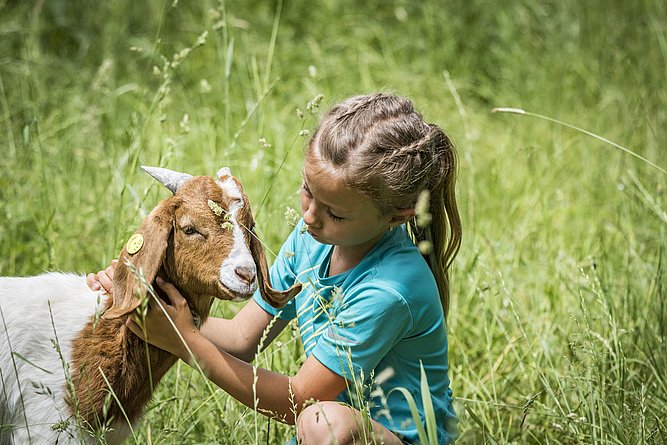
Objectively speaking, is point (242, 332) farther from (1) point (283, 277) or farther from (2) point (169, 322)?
(2) point (169, 322)

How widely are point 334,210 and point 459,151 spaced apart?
239 centimetres

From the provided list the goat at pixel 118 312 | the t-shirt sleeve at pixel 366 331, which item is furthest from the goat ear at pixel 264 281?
the t-shirt sleeve at pixel 366 331

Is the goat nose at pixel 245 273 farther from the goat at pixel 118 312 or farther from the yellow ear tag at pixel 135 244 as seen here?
the yellow ear tag at pixel 135 244

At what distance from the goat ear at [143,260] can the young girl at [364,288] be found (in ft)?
0.29

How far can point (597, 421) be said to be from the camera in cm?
268

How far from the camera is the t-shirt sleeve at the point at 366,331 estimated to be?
7.38 ft

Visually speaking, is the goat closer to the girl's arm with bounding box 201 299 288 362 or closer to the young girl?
the young girl

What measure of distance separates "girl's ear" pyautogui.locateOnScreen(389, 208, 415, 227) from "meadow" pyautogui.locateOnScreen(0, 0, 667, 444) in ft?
1.17

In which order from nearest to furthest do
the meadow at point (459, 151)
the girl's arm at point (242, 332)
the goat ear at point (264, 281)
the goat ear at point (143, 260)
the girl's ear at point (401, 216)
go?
1. the goat ear at point (143, 260)
2. the goat ear at point (264, 281)
3. the girl's ear at point (401, 216)
4. the girl's arm at point (242, 332)
5. the meadow at point (459, 151)

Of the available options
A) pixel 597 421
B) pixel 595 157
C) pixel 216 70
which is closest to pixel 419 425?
pixel 597 421

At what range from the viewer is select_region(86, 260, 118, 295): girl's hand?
2.37 meters

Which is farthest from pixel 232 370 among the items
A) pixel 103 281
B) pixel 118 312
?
pixel 103 281

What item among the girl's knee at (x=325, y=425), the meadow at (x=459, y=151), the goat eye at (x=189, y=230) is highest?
the goat eye at (x=189, y=230)

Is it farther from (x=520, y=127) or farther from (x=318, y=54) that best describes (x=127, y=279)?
(x=520, y=127)
